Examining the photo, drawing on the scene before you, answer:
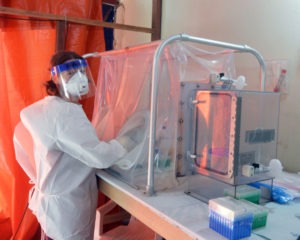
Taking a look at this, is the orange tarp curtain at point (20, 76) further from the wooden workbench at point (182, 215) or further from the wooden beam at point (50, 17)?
the wooden workbench at point (182, 215)

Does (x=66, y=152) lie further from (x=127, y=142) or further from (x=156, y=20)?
(x=156, y=20)

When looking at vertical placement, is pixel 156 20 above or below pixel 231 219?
above

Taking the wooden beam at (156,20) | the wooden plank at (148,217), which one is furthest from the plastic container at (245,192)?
the wooden beam at (156,20)

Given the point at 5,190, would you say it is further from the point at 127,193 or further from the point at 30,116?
the point at 127,193

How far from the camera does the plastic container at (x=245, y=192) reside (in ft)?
3.18

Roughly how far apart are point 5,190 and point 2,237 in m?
0.36

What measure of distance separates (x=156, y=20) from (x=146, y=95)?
1.45m

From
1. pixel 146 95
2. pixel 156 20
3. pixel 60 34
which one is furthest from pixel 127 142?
pixel 156 20

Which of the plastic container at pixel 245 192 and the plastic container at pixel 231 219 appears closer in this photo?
the plastic container at pixel 231 219

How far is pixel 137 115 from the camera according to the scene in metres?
1.27

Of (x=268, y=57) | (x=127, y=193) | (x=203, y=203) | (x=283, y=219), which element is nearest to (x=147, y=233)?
(x=127, y=193)

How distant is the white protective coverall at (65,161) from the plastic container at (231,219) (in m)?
0.53

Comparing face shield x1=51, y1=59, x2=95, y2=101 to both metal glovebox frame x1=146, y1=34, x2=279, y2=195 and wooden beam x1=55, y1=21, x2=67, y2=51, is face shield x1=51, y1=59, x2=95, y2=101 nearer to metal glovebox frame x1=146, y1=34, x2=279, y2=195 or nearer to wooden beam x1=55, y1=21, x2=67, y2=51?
metal glovebox frame x1=146, y1=34, x2=279, y2=195

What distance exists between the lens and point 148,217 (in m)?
1.01
